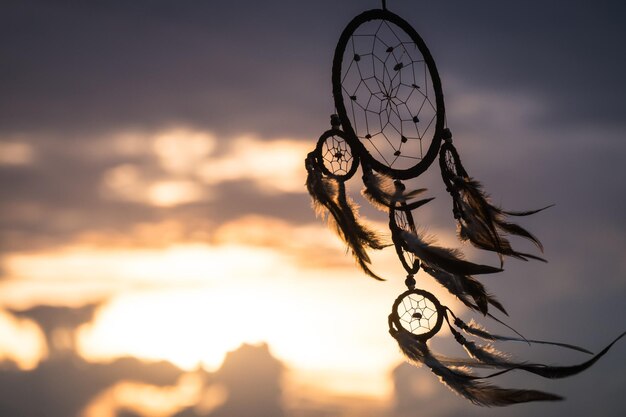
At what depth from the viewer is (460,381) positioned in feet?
25.7

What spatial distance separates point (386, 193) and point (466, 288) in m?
1.29

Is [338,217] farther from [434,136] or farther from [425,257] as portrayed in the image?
[434,136]

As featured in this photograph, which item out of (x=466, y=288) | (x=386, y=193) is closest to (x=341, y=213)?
(x=386, y=193)

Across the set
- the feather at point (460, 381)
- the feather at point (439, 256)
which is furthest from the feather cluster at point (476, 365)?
the feather at point (439, 256)

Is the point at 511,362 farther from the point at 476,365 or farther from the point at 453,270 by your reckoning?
the point at 453,270

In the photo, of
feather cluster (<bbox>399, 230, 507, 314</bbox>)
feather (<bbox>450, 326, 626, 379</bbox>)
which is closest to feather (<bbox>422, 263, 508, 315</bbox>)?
feather cluster (<bbox>399, 230, 507, 314</bbox>)

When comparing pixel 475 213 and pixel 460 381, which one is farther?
pixel 475 213

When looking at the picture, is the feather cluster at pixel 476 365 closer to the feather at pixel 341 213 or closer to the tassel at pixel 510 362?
the tassel at pixel 510 362

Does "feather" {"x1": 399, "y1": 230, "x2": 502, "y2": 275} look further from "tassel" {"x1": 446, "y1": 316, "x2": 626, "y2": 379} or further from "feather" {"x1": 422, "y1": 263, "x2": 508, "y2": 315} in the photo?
"tassel" {"x1": 446, "y1": 316, "x2": 626, "y2": 379}

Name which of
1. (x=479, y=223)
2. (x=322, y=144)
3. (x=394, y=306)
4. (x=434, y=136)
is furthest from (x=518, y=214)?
(x=322, y=144)

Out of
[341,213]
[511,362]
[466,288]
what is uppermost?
[341,213]

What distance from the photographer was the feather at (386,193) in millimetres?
7777

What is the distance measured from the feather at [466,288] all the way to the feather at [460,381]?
60 centimetres

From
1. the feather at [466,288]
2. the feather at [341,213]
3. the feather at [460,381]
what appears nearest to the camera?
the feather at [460,381]
